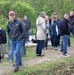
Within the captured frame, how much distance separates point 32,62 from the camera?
10289 mm

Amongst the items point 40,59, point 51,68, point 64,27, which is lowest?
point 51,68

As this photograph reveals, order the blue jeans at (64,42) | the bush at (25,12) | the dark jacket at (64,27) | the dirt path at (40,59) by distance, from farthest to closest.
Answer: the bush at (25,12) < the blue jeans at (64,42) < the dark jacket at (64,27) < the dirt path at (40,59)

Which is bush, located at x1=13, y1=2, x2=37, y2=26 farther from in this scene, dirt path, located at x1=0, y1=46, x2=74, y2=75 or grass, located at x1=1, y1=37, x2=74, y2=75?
grass, located at x1=1, y1=37, x2=74, y2=75

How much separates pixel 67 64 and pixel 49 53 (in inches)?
75.6

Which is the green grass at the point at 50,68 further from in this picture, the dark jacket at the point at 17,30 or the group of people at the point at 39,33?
the dark jacket at the point at 17,30

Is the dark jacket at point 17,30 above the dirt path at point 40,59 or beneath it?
above

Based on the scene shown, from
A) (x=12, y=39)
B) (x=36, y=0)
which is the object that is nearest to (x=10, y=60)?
(x=12, y=39)

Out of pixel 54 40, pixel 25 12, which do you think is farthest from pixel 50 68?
pixel 25 12

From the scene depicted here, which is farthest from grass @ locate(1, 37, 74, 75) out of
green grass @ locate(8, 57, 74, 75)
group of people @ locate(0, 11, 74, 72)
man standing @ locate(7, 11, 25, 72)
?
man standing @ locate(7, 11, 25, 72)

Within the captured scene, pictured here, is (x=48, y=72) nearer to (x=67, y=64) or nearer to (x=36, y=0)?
(x=67, y=64)

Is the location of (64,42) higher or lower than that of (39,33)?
lower

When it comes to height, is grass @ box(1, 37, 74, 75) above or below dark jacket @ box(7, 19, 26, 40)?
below

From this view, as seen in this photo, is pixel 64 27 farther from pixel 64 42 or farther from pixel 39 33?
pixel 39 33

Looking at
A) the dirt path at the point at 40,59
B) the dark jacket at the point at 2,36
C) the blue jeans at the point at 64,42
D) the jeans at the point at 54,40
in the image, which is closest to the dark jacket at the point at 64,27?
the blue jeans at the point at 64,42
